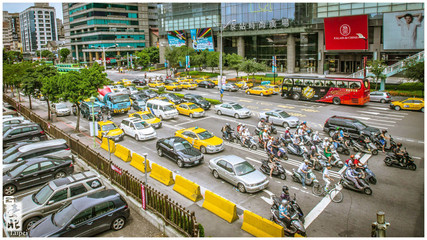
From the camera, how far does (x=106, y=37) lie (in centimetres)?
11419

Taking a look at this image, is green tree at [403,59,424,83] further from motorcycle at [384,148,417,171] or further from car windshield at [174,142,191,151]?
car windshield at [174,142,191,151]

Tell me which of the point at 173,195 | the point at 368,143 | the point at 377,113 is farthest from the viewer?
the point at 377,113

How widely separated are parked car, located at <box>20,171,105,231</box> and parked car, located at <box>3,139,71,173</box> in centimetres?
534

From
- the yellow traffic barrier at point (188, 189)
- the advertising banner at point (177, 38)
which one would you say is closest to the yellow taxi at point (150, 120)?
the yellow traffic barrier at point (188, 189)

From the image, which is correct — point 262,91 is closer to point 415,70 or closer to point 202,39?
point 415,70

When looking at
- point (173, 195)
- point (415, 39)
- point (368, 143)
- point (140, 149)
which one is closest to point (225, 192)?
point (173, 195)

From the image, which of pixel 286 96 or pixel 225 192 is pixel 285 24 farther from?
pixel 225 192

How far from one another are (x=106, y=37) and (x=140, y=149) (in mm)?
102535

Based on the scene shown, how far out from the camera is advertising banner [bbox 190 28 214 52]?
79.1m

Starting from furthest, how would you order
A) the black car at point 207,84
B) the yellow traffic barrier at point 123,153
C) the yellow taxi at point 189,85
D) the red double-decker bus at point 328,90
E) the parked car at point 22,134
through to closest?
the black car at point 207,84
the yellow taxi at point 189,85
the red double-decker bus at point 328,90
the parked car at point 22,134
the yellow traffic barrier at point 123,153

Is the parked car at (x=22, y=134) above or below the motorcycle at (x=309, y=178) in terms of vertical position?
above

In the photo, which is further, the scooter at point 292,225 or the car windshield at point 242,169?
the car windshield at point 242,169

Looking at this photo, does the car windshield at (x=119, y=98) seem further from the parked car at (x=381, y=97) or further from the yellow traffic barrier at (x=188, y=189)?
the parked car at (x=381, y=97)

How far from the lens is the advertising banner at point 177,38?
279 ft
